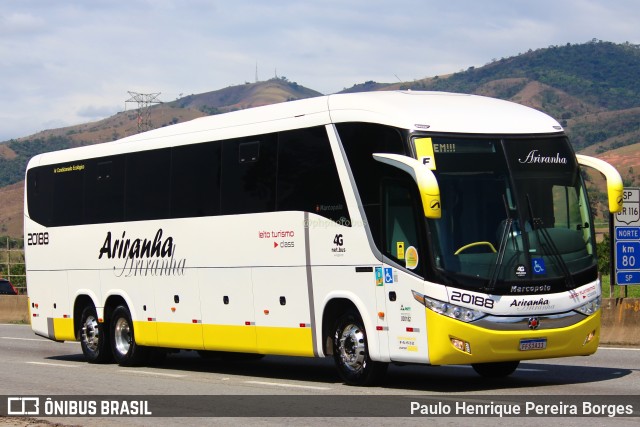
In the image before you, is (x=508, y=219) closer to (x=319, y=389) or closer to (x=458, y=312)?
(x=458, y=312)

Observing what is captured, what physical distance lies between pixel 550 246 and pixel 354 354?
283 cm

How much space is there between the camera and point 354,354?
14969 mm

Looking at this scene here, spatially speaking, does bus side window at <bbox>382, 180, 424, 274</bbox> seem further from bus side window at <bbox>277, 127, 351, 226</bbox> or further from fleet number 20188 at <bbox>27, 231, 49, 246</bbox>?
fleet number 20188 at <bbox>27, 231, 49, 246</bbox>

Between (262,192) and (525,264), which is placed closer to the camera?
(525,264)

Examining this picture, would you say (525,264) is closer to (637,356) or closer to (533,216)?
(533,216)

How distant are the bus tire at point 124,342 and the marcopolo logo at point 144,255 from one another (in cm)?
72

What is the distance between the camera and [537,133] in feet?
48.0

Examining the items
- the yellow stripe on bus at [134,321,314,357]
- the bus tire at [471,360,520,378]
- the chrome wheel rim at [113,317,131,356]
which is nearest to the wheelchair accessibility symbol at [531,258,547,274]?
the bus tire at [471,360,520,378]

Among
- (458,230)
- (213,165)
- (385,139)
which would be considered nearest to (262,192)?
(213,165)

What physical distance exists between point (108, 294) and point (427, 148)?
861cm

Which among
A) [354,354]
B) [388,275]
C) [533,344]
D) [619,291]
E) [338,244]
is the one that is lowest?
[619,291]

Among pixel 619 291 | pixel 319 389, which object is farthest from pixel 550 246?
pixel 619 291

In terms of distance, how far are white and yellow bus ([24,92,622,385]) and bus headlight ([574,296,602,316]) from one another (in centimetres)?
3

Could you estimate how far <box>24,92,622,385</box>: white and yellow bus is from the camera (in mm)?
13695
